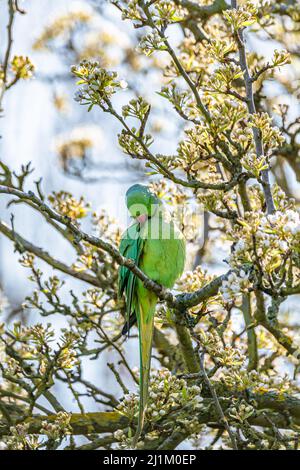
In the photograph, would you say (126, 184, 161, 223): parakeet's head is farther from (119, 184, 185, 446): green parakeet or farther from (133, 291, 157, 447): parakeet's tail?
(133, 291, 157, 447): parakeet's tail

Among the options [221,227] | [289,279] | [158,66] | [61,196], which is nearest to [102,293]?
[61,196]

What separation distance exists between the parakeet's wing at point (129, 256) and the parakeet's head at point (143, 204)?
0.24 feet

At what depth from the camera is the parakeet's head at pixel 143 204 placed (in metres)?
4.55

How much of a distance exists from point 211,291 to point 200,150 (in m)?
0.75

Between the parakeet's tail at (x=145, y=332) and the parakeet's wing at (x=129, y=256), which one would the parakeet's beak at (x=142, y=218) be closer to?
the parakeet's wing at (x=129, y=256)

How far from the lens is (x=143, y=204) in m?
4.56

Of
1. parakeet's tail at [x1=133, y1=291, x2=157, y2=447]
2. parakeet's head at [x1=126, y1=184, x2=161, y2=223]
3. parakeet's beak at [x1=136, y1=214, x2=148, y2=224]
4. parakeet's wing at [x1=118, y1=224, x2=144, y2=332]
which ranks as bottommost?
parakeet's tail at [x1=133, y1=291, x2=157, y2=447]

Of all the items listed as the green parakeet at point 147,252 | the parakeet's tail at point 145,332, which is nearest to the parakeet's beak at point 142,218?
the green parakeet at point 147,252

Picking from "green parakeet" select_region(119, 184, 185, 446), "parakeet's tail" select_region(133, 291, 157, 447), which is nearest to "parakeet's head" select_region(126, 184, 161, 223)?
"green parakeet" select_region(119, 184, 185, 446)

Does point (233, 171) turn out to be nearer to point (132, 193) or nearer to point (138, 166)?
point (132, 193)

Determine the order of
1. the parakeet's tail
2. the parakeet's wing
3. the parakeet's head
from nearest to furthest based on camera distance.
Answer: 1. the parakeet's tail
2. the parakeet's wing
3. the parakeet's head

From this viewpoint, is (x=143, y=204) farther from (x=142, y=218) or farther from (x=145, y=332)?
(x=145, y=332)

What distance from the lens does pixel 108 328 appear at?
16.7 feet

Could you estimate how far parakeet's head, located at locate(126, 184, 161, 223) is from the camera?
4.55m
